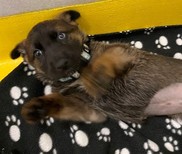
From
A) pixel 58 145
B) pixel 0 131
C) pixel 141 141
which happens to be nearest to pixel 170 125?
pixel 141 141

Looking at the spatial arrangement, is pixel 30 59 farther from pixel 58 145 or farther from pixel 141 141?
pixel 141 141

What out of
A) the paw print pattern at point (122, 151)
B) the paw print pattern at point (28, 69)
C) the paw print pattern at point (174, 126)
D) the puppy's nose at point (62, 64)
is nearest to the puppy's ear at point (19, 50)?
the paw print pattern at point (28, 69)

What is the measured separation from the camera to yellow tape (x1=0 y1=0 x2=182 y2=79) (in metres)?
2.17

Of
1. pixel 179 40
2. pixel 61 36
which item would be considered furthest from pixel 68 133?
pixel 179 40

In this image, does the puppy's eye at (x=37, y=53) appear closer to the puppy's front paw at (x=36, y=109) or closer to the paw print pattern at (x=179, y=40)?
the puppy's front paw at (x=36, y=109)

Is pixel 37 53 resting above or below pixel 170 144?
above

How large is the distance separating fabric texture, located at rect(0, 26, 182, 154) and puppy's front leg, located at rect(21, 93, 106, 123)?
0.06 m

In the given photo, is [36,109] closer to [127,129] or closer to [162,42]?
[127,129]

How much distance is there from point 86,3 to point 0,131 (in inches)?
29.1

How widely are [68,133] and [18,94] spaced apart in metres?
0.32

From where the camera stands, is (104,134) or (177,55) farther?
(177,55)

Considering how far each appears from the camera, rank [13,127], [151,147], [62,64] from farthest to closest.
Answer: [13,127], [151,147], [62,64]

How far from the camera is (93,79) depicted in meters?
1.78

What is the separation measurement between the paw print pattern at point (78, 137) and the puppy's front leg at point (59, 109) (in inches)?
2.2
